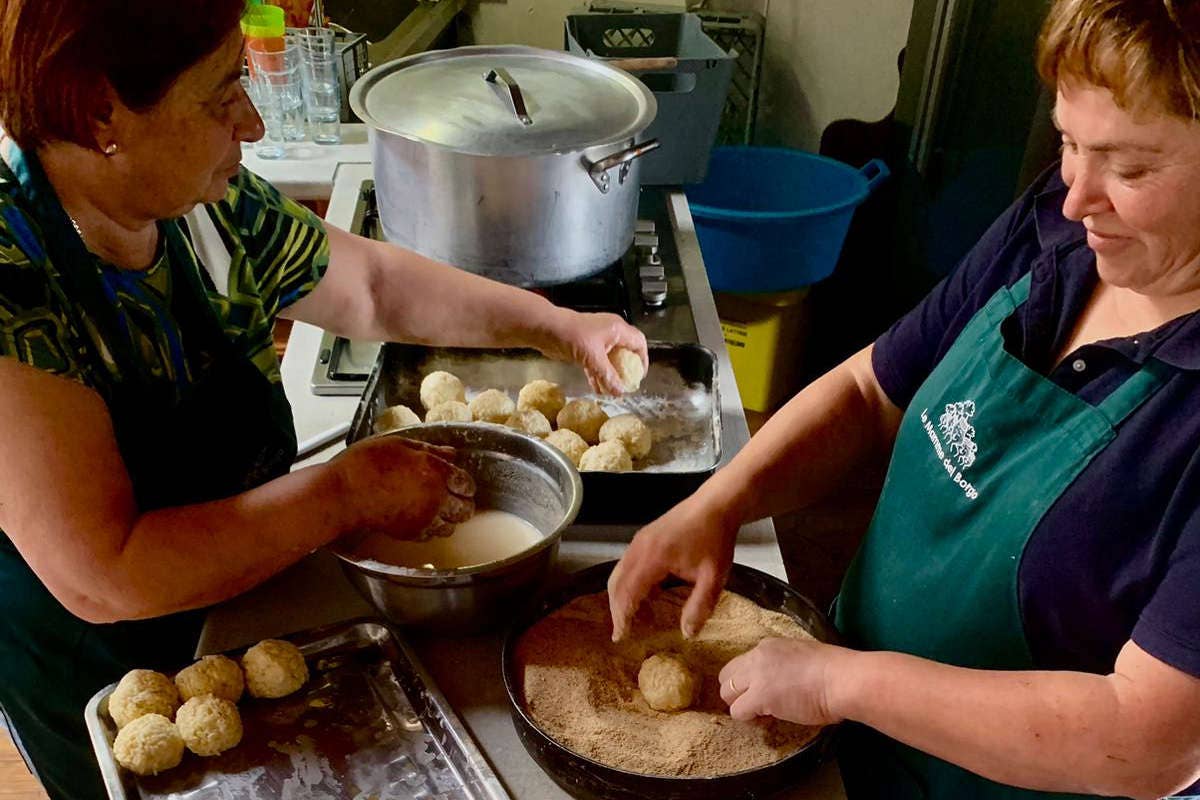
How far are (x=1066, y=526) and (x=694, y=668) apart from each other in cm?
38

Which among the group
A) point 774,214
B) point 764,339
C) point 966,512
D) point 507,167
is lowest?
point 764,339

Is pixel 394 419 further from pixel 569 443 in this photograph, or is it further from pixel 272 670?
pixel 272 670

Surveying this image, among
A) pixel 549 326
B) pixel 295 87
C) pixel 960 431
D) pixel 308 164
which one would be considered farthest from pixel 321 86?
pixel 960 431

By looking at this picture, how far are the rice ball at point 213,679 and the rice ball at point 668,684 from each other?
0.40 metres

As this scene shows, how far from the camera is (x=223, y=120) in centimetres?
95

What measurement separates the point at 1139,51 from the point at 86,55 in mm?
836

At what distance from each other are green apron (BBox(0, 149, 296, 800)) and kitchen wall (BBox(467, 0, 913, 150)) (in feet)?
7.58

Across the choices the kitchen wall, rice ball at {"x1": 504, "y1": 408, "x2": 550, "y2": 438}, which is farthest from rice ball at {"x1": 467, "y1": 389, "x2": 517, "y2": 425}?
the kitchen wall

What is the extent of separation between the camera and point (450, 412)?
135 centimetres

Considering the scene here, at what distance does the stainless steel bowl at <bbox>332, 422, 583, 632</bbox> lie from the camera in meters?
0.98

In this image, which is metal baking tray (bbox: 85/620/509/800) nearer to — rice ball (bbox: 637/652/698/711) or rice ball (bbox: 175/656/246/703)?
rice ball (bbox: 175/656/246/703)

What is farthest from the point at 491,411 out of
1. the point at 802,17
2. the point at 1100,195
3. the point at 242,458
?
the point at 802,17

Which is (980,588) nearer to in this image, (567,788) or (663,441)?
(567,788)

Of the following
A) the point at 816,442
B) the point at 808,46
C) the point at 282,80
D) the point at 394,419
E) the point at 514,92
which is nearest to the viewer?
the point at 816,442
